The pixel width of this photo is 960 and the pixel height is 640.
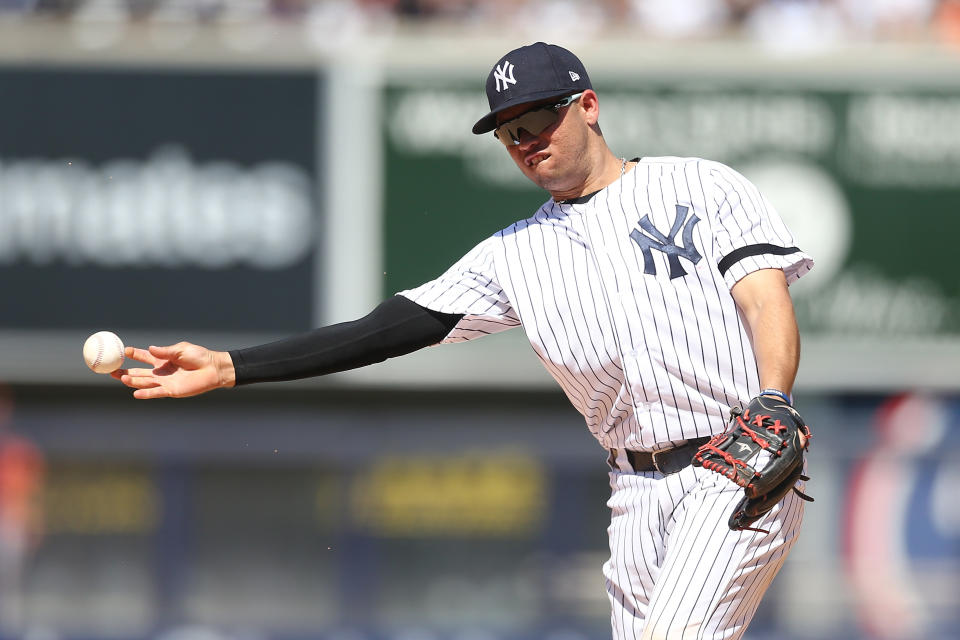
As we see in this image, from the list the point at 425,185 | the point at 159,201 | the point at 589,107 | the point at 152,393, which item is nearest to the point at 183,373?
the point at 152,393

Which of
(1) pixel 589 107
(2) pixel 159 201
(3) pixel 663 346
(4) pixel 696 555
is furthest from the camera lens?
(2) pixel 159 201

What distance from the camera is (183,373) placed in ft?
9.67

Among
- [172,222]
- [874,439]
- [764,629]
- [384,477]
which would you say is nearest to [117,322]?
[172,222]

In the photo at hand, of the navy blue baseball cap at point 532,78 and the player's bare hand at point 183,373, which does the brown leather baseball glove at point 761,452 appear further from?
the player's bare hand at point 183,373

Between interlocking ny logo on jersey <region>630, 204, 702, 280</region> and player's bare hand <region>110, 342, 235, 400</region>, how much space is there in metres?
0.95

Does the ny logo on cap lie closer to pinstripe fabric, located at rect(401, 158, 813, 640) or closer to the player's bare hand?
pinstripe fabric, located at rect(401, 158, 813, 640)

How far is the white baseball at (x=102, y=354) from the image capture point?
2.87 m

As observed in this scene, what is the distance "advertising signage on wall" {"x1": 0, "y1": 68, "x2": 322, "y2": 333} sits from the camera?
7965 mm

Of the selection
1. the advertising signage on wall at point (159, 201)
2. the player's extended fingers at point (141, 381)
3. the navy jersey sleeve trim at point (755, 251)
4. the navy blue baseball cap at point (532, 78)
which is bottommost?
the player's extended fingers at point (141, 381)

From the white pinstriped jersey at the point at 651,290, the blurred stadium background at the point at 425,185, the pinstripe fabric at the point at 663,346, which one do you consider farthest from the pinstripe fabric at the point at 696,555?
the blurred stadium background at the point at 425,185

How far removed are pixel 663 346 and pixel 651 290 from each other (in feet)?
0.38

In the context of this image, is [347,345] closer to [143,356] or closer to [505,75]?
[143,356]

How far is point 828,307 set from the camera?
316 inches

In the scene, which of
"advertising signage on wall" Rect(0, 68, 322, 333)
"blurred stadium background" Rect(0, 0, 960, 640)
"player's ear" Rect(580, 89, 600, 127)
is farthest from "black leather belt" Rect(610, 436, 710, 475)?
"advertising signage on wall" Rect(0, 68, 322, 333)
